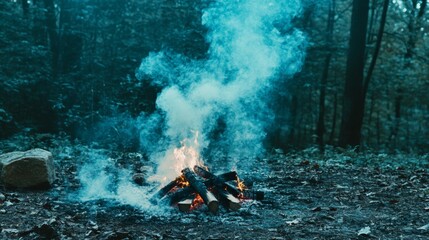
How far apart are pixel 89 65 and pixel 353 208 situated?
1221 centimetres

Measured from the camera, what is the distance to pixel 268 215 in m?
4.68

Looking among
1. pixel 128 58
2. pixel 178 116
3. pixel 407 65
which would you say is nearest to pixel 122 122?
pixel 128 58

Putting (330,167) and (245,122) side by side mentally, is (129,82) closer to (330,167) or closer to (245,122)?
(245,122)

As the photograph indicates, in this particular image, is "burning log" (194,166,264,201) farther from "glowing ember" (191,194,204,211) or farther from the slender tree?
the slender tree

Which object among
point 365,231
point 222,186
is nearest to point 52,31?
point 222,186

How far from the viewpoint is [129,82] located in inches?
558

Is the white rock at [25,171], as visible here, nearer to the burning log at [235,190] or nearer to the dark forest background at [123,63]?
the burning log at [235,190]

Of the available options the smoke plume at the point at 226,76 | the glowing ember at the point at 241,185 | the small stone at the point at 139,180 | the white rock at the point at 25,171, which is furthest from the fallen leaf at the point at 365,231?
the white rock at the point at 25,171

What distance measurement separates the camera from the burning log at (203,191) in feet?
15.4

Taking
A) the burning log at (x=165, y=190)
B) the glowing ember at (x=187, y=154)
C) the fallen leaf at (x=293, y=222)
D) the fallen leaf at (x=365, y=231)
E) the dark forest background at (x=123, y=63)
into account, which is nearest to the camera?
the fallen leaf at (x=365, y=231)

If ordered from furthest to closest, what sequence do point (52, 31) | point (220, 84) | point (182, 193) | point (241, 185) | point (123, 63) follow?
1. point (52, 31)
2. point (123, 63)
3. point (220, 84)
4. point (241, 185)
5. point (182, 193)

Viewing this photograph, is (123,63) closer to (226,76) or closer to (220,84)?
(226,76)

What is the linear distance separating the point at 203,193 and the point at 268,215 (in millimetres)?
872

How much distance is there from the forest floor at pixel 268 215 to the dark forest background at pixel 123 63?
5.31 metres
